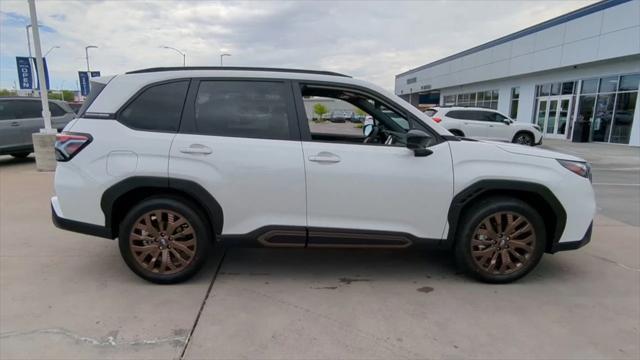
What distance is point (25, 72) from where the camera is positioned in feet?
91.7

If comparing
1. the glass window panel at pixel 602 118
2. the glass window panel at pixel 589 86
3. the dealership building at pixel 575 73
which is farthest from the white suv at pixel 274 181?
the glass window panel at pixel 589 86

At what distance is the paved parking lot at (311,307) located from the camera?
264 centimetres

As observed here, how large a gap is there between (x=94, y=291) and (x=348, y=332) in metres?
2.20

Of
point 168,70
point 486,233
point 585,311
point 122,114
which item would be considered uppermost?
point 168,70

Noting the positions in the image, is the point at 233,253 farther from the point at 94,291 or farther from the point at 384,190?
the point at 384,190

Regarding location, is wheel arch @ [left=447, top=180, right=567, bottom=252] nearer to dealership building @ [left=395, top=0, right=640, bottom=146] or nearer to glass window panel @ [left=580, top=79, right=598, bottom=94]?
dealership building @ [left=395, top=0, right=640, bottom=146]

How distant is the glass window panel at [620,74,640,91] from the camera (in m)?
17.1

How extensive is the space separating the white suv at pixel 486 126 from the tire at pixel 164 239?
14.0 m

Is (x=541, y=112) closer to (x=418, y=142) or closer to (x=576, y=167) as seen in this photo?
(x=576, y=167)

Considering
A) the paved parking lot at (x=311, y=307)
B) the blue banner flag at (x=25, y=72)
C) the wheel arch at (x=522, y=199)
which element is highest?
the blue banner flag at (x=25, y=72)

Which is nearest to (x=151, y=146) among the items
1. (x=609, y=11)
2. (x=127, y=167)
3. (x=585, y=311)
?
(x=127, y=167)

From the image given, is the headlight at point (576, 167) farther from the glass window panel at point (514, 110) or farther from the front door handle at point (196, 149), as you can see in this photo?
the glass window panel at point (514, 110)

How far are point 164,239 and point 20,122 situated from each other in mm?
9525

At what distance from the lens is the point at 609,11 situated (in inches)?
708
